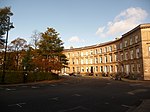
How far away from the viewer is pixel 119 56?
5953 cm

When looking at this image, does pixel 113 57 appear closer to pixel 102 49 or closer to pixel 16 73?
pixel 102 49

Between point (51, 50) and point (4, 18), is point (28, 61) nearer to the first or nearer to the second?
point (51, 50)

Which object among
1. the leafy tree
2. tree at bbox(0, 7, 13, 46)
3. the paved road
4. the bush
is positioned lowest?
the paved road

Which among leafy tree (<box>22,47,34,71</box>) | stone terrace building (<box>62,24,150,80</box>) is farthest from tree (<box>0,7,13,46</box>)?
stone terrace building (<box>62,24,150,80</box>)

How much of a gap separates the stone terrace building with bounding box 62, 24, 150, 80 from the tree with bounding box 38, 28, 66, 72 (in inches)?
772

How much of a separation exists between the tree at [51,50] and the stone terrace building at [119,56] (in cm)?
1962

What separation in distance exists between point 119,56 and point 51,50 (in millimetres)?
24889

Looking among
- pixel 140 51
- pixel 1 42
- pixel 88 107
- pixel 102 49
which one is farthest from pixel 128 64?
pixel 88 107

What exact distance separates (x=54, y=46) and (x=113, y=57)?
84.2 feet

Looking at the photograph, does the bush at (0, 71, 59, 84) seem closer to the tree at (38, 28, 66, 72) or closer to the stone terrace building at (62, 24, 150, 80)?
the tree at (38, 28, 66, 72)

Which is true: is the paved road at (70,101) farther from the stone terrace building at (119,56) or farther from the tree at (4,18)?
the stone terrace building at (119,56)

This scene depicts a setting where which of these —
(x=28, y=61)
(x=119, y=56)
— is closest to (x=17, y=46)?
(x=28, y=61)

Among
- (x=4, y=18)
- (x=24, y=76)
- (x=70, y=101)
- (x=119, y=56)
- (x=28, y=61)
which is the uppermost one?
(x=4, y=18)

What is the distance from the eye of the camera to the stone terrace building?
141ft
